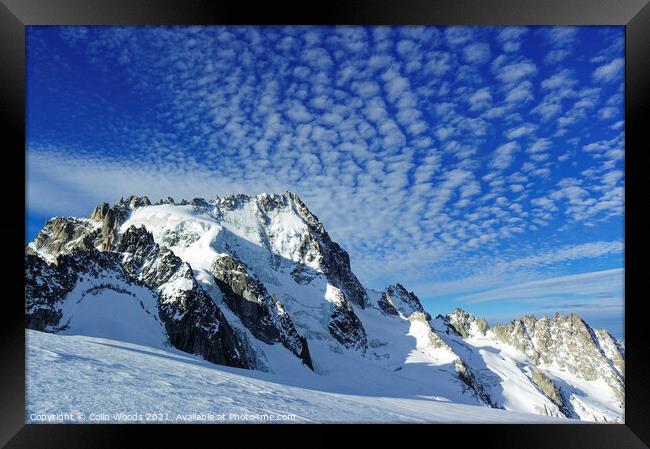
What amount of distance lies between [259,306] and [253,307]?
3.18 feet

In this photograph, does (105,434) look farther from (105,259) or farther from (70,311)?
(105,259)

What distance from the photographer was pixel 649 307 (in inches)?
217

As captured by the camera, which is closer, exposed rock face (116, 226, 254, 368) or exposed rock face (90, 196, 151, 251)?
exposed rock face (116, 226, 254, 368)

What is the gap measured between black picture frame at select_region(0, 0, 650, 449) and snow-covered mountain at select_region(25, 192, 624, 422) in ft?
2.41

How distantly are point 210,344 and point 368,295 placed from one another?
95.3 metres

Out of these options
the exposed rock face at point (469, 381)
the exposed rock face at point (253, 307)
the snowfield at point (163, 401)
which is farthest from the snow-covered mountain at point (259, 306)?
the snowfield at point (163, 401)

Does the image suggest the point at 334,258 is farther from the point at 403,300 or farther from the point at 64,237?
the point at 64,237

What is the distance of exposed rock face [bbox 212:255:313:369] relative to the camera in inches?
2275

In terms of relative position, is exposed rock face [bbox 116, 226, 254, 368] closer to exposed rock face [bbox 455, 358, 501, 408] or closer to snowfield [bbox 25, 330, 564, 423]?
snowfield [bbox 25, 330, 564, 423]

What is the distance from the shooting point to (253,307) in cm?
5925

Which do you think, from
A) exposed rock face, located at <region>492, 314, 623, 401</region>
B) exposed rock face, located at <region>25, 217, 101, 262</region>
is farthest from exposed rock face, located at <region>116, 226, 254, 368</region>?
exposed rock face, located at <region>492, 314, 623, 401</region>
